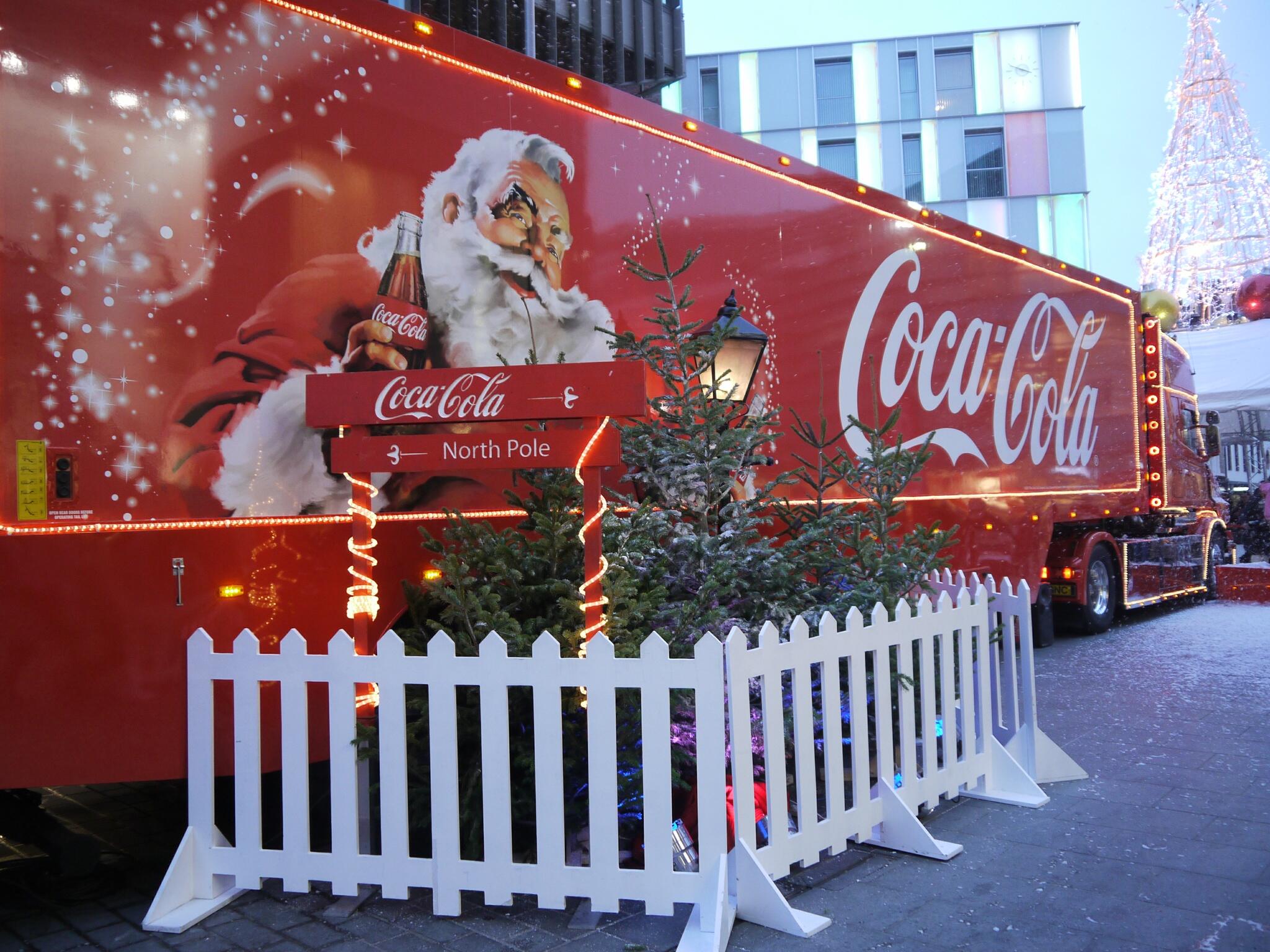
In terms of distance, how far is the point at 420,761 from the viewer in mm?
4121

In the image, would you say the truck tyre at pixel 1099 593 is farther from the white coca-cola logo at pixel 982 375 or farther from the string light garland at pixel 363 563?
the string light garland at pixel 363 563

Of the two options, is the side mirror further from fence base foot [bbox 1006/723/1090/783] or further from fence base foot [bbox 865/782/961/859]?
fence base foot [bbox 865/782/961/859]

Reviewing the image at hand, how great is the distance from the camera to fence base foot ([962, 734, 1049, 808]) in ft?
16.3

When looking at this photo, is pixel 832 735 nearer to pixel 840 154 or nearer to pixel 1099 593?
pixel 1099 593

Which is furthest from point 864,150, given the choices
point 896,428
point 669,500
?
point 669,500

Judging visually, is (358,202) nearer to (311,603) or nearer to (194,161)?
(194,161)

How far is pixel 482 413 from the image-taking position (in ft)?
13.0

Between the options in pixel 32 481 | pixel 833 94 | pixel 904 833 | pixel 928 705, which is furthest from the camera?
pixel 833 94

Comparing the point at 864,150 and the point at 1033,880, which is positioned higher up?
the point at 864,150

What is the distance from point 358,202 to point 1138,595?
10.3 meters

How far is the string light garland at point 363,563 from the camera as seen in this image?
4074 millimetres

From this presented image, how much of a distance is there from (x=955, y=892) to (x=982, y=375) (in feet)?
19.0

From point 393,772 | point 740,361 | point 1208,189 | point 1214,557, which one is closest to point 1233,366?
point 1208,189

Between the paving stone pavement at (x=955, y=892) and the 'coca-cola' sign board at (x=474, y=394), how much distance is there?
5.92ft
